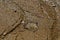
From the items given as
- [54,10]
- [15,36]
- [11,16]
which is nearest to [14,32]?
[15,36]

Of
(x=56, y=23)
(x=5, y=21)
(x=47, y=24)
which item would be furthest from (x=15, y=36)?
(x=56, y=23)

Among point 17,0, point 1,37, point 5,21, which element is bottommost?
point 1,37

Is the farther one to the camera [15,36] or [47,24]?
[47,24]

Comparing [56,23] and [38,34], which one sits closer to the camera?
[38,34]

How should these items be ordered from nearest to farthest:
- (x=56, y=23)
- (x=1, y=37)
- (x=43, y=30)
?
(x=1, y=37), (x=43, y=30), (x=56, y=23)

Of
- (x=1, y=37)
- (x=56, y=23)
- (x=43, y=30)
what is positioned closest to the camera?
(x=1, y=37)

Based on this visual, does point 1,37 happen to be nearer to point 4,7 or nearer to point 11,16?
point 11,16

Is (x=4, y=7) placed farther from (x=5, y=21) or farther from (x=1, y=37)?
(x=1, y=37)

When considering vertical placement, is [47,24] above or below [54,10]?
below

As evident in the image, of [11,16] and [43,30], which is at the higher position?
[11,16]
